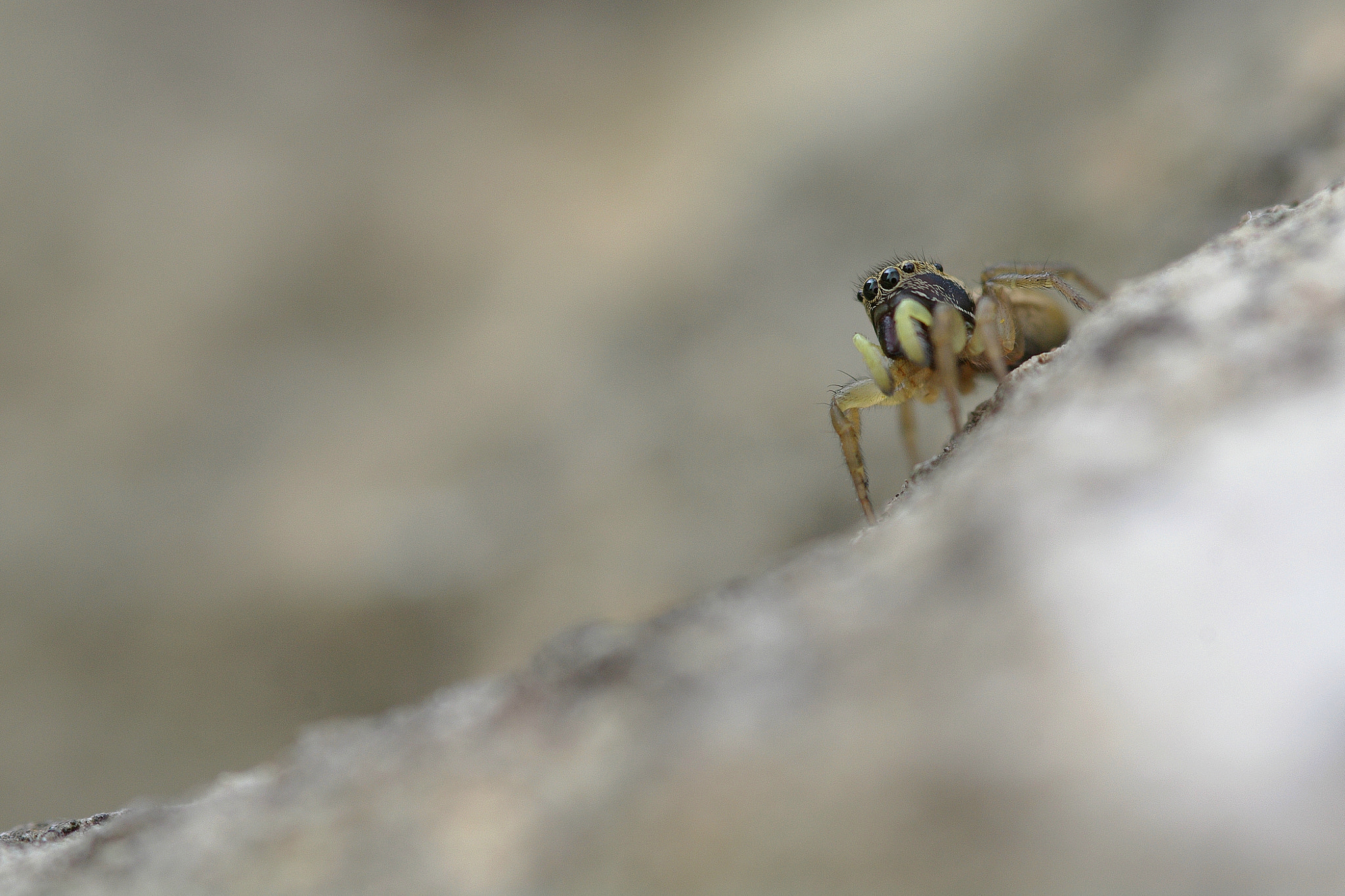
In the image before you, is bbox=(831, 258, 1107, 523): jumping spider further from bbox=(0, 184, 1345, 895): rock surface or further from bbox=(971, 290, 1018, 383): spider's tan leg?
bbox=(0, 184, 1345, 895): rock surface

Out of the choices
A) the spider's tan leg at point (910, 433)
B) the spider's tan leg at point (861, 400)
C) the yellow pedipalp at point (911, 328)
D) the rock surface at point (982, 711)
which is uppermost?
the yellow pedipalp at point (911, 328)

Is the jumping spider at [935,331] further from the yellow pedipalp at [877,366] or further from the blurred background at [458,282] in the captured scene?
the blurred background at [458,282]

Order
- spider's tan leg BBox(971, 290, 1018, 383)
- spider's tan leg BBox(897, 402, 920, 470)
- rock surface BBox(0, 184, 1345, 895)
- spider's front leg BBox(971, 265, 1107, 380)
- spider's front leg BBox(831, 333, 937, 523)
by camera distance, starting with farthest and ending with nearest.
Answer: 1. spider's front leg BBox(971, 265, 1107, 380)
2. spider's front leg BBox(831, 333, 937, 523)
3. spider's tan leg BBox(897, 402, 920, 470)
4. spider's tan leg BBox(971, 290, 1018, 383)
5. rock surface BBox(0, 184, 1345, 895)

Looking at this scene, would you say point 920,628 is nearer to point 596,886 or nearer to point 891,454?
point 596,886

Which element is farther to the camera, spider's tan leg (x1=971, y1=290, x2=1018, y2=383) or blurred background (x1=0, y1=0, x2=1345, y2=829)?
blurred background (x1=0, y1=0, x2=1345, y2=829)

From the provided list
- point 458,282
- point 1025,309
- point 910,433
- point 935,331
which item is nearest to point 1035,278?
point 1025,309

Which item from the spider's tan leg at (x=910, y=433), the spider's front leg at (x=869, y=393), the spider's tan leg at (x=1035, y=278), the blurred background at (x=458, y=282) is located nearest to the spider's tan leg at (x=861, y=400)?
the spider's front leg at (x=869, y=393)

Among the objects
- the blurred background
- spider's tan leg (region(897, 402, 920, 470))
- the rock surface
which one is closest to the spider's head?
spider's tan leg (region(897, 402, 920, 470))
